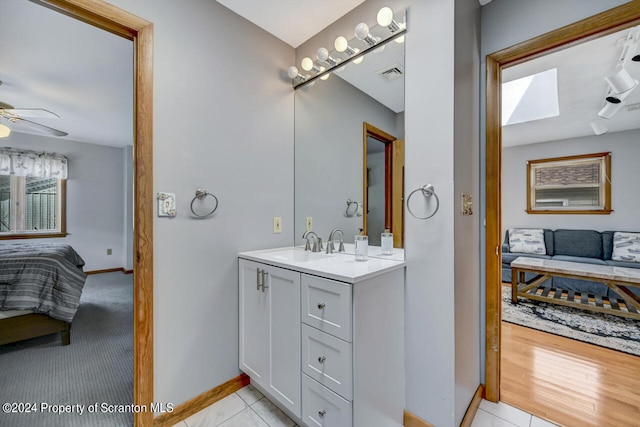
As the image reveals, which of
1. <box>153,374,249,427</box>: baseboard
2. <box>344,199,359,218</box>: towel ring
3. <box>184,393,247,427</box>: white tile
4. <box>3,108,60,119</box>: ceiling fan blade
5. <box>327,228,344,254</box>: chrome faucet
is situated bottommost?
<box>184,393,247,427</box>: white tile

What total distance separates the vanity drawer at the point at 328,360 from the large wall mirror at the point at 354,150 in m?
0.61

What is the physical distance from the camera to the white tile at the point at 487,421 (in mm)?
1438

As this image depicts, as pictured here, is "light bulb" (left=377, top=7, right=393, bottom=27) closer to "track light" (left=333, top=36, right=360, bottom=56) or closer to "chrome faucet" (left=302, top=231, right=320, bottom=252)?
"track light" (left=333, top=36, right=360, bottom=56)

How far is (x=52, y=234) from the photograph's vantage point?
14.2ft

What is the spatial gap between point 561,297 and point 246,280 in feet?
12.7

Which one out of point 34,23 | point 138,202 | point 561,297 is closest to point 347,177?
point 138,202

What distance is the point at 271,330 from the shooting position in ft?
4.80

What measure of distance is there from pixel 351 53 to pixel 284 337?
1.76 metres

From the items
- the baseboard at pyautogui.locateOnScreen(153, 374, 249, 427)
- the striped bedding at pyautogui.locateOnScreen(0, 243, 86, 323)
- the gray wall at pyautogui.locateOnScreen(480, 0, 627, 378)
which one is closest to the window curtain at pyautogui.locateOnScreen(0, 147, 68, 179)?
the striped bedding at pyautogui.locateOnScreen(0, 243, 86, 323)

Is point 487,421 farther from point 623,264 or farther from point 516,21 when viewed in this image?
point 623,264

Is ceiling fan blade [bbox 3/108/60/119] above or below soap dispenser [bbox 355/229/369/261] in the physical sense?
above

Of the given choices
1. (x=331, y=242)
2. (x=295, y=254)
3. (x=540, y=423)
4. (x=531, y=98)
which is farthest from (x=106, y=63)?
(x=531, y=98)

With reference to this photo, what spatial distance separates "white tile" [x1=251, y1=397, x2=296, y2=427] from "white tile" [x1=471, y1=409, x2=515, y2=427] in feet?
3.32

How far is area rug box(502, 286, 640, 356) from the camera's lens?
7.83 ft
